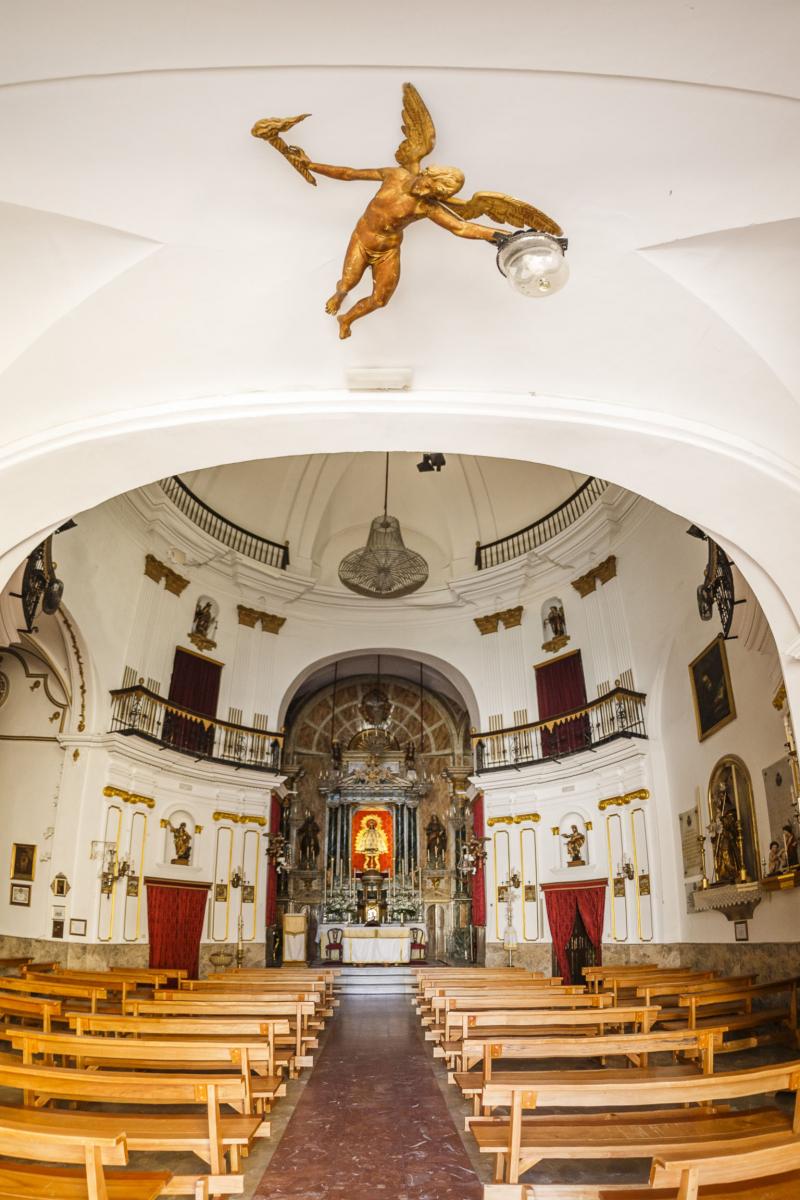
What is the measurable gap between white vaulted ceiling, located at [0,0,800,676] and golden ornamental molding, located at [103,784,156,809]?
8822mm

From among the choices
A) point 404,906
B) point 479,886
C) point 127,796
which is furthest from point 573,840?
point 127,796

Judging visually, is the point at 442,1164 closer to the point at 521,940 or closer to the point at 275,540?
the point at 521,940

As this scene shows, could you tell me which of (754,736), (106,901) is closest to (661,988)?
(754,736)

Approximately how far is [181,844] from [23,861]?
9.20 ft

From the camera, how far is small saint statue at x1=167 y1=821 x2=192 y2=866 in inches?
596

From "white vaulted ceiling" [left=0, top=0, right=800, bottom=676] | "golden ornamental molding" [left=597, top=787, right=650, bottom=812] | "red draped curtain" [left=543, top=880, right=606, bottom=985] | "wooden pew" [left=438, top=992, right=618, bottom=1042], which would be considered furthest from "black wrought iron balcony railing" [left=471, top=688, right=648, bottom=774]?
"white vaulted ceiling" [left=0, top=0, right=800, bottom=676]

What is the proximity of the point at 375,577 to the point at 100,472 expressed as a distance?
13666 mm

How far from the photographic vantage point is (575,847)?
15.5 meters

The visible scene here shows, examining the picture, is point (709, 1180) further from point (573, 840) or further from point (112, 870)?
point (573, 840)

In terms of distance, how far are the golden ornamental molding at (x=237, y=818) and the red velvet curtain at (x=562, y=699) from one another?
6.39 m

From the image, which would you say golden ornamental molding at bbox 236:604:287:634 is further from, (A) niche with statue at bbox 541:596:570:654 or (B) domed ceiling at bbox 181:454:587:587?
(A) niche with statue at bbox 541:596:570:654

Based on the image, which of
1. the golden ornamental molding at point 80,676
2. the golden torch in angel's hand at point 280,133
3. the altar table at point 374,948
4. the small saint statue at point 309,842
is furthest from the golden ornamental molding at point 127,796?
the golden torch in angel's hand at point 280,133

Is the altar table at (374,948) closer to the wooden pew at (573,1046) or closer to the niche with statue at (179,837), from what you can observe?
the niche with statue at (179,837)

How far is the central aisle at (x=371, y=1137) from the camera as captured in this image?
15.3 feet
